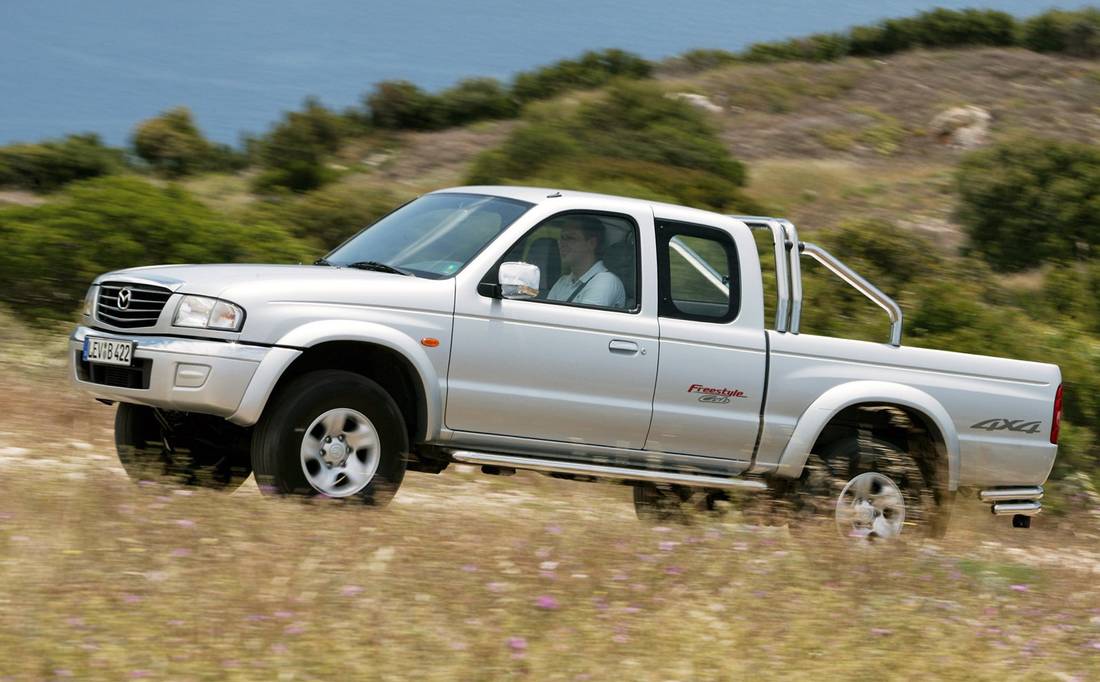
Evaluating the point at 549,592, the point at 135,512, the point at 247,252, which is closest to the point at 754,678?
the point at 549,592

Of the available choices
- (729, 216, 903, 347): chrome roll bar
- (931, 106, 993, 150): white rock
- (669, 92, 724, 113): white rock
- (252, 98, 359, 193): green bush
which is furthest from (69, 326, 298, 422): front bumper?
(669, 92, 724, 113): white rock

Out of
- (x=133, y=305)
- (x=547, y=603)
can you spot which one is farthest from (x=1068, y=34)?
(x=547, y=603)

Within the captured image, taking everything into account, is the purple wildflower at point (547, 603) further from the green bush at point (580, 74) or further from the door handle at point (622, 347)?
the green bush at point (580, 74)

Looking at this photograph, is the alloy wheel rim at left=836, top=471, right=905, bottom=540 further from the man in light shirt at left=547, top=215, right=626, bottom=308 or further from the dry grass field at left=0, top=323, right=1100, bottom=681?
the man in light shirt at left=547, top=215, right=626, bottom=308

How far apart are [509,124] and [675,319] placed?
3836 cm

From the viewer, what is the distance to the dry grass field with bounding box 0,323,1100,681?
4.26 metres

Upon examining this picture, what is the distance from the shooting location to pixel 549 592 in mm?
5156

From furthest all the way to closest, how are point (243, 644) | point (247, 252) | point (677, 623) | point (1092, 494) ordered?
point (247, 252), point (1092, 494), point (677, 623), point (243, 644)

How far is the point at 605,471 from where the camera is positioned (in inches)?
266

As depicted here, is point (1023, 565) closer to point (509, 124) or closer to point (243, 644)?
point (243, 644)

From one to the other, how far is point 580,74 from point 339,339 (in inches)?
1901

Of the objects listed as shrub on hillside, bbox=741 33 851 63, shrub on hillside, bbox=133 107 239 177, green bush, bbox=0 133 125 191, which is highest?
shrub on hillside, bbox=741 33 851 63

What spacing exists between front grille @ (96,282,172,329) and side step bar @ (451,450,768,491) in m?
1.53

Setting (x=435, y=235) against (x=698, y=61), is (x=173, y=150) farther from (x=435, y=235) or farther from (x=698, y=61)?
(x=435, y=235)
